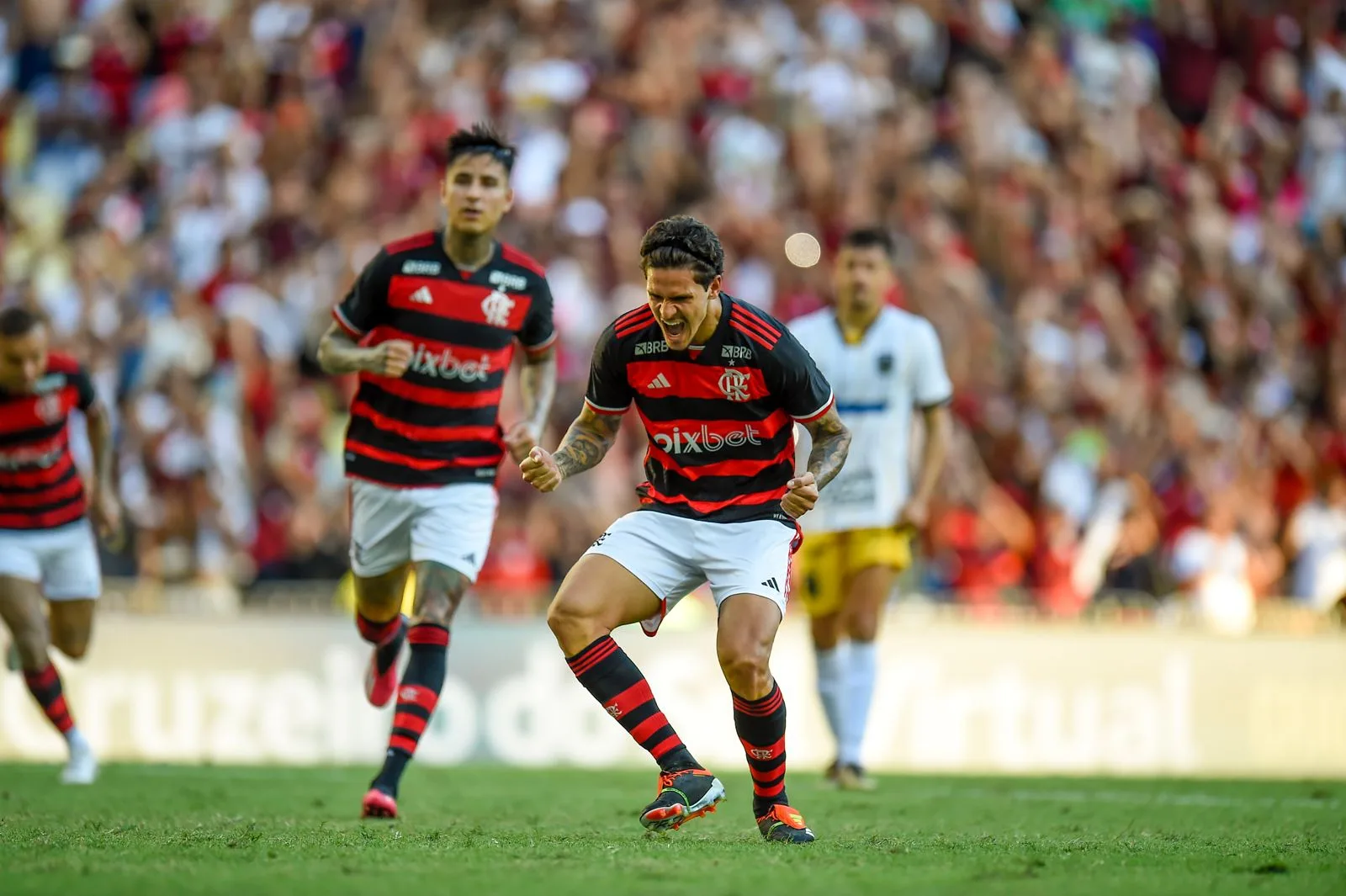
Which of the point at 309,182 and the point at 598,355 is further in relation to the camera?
the point at 309,182

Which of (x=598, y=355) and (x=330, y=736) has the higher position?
(x=598, y=355)

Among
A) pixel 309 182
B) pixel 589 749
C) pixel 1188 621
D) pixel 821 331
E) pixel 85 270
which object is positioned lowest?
pixel 589 749

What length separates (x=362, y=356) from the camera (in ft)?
27.1

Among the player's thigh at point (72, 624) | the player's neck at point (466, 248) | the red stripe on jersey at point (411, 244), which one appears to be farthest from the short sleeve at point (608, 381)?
the player's thigh at point (72, 624)

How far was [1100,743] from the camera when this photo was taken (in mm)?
13586

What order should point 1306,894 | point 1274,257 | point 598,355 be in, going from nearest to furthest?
point 1306,894
point 598,355
point 1274,257

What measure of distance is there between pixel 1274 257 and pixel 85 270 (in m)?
11.9

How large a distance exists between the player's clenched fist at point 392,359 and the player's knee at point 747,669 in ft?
7.32

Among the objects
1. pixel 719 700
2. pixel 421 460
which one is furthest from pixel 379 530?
pixel 719 700

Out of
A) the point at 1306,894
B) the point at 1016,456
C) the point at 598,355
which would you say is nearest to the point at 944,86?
the point at 1016,456

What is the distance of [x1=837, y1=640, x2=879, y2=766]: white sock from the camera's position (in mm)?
10398

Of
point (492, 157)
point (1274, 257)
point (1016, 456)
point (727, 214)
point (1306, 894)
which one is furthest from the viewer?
point (1274, 257)

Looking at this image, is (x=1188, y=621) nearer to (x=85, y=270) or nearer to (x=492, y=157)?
(x=492, y=157)

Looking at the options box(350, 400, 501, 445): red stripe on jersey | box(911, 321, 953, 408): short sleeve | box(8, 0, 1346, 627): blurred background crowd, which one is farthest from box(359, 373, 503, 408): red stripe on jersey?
box(8, 0, 1346, 627): blurred background crowd
